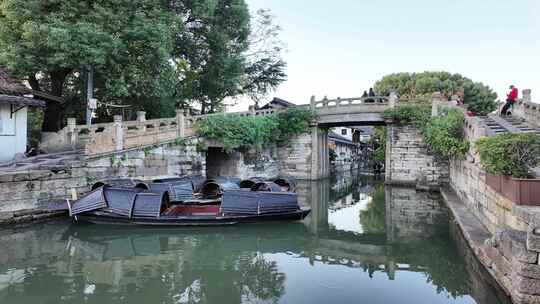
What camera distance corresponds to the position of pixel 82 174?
45.5ft

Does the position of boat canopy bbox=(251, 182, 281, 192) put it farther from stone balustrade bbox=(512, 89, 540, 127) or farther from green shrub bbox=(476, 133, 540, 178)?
stone balustrade bbox=(512, 89, 540, 127)

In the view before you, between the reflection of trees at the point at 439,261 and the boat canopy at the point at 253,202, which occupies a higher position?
the boat canopy at the point at 253,202

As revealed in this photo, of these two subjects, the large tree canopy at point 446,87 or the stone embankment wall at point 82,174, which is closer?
the stone embankment wall at point 82,174

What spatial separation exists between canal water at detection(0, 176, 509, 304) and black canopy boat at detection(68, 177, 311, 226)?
1.08ft

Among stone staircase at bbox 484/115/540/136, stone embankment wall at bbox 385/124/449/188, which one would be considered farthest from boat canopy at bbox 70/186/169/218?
stone embankment wall at bbox 385/124/449/188

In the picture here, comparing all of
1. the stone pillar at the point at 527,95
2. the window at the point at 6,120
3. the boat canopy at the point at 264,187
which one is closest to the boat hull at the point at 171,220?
the boat canopy at the point at 264,187

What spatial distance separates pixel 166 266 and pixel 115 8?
1371 centimetres

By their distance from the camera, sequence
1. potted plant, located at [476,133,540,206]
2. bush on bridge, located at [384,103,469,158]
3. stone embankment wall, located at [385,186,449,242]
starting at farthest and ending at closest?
bush on bridge, located at [384,103,469,158], stone embankment wall, located at [385,186,449,242], potted plant, located at [476,133,540,206]

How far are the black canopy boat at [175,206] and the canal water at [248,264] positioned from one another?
33 cm

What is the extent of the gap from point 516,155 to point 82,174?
13.2 m

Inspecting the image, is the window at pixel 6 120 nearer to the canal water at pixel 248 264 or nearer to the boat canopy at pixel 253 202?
the canal water at pixel 248 264

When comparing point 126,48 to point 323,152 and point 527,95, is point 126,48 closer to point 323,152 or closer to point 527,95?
point 323,152

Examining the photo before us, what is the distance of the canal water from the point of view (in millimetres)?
7008

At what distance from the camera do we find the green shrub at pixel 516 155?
23.5 ft
